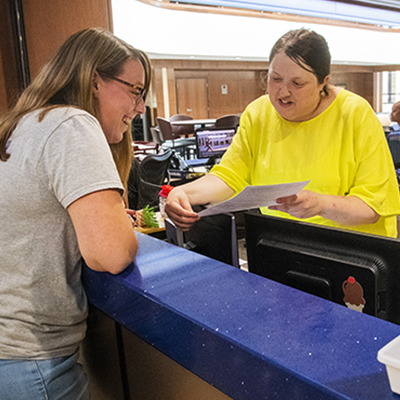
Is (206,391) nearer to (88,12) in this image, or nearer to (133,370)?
(133,370)

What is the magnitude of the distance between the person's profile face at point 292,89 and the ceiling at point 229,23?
25.2 feet

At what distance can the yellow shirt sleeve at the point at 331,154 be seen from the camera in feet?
4.69

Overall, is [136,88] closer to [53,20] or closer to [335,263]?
[335,263]

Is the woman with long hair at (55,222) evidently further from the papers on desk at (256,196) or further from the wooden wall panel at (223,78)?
the wooden wall panel at (223,78)

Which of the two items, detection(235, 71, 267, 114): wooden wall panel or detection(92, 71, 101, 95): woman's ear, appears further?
detection(235, 71, 267, 114): wooden wall panel

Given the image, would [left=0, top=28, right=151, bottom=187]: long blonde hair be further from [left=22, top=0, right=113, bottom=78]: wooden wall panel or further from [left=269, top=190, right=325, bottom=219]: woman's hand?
[left=22, top=0, right=113, bottom=78]: wooden wall panel

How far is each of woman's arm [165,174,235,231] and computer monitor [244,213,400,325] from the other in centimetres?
32

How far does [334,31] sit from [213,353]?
46.7 feet

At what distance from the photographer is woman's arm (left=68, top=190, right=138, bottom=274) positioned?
0.89 m

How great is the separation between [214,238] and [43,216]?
1.59 ft

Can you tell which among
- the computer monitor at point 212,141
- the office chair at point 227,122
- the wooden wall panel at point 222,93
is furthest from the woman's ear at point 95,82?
the wooden wall panel at point 222,93

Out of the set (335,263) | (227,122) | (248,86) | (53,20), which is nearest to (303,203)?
(335,263)

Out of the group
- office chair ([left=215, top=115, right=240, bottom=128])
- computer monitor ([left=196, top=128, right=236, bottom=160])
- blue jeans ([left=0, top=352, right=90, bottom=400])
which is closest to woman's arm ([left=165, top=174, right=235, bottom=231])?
blue jeans ([left=0, top=352, right=90, bottom=400])

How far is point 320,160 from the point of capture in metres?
1.51
